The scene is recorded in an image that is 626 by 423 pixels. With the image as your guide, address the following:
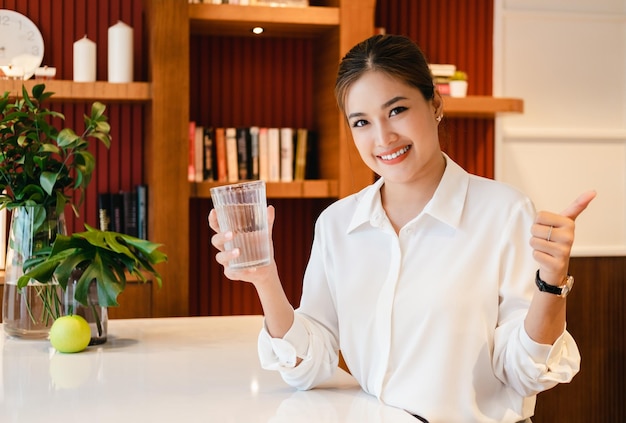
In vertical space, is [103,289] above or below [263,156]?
below

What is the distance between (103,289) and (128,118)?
64.9 inches

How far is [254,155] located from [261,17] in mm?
560

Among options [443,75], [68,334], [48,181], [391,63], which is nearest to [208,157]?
[443,75]

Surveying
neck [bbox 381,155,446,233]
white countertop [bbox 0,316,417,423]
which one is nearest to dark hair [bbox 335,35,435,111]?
neck [bbox 381,155,446,233]

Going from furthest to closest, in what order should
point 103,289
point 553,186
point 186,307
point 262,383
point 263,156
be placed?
point 553,186
point 263,156
point 186,307
point 103,289
point 262,383

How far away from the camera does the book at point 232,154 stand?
3521 mm

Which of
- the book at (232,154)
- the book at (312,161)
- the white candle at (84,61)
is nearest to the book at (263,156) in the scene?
the book at (232,154)

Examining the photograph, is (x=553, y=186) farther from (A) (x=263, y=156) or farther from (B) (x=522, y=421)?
(B) (x=522, y=421)

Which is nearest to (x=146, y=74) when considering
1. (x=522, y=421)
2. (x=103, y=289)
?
(x=103, y=289)

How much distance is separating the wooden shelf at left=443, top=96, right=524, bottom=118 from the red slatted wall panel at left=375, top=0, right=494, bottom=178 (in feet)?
0.79

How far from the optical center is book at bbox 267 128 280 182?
3561 millimetres

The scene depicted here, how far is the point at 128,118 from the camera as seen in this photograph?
3648 millimetres

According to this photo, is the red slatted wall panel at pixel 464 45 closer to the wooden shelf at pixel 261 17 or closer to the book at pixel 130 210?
the wooden shelf at pixel 261 17

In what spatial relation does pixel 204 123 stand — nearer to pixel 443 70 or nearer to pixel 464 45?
pixel 443 70
